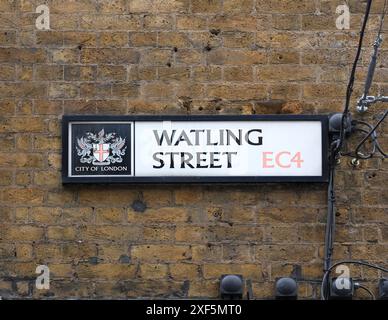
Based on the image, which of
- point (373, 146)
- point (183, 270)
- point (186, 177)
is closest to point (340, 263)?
point (373, 146)

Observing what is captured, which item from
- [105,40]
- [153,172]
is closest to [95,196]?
[153,172]

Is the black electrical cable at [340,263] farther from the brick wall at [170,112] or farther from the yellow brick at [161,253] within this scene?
the yellow brick at [161,253]

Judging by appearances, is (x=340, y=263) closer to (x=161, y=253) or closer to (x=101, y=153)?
(x=161, y=253)

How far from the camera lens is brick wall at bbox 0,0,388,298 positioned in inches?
350

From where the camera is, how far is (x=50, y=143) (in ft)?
29.8

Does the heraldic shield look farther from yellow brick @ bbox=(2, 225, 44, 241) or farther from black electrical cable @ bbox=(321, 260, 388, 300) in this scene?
black electrical cable @ bbox=(321, 260, 388, 300)

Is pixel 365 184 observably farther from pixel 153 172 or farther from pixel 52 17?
pixel 52 17

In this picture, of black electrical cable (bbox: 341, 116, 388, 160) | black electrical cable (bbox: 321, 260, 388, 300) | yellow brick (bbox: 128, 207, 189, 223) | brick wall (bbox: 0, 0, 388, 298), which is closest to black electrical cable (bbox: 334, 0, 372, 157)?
black electrical cable (bbox: 341, 116, 388, 160)

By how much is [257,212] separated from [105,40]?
6.81 ft

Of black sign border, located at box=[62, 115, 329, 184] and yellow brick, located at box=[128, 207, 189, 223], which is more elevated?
black sign border, located at box=[62, 115, 329, 184]

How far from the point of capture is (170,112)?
29.8ft

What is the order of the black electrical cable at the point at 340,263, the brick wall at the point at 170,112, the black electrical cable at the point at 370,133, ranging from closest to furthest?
the black electrical cable at the point at 370,133, the black electrical cable at the point at 340,263, the brick wall at the point at 170,112

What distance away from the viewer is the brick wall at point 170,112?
8.90 m

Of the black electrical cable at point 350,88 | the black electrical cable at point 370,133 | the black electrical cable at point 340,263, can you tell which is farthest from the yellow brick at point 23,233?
the black electrical cable at point 370,133
